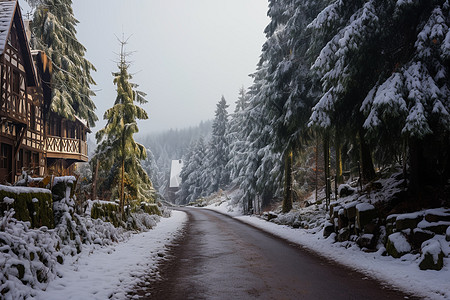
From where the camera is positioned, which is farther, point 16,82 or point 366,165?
point 16,82

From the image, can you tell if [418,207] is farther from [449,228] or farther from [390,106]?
[390,106]

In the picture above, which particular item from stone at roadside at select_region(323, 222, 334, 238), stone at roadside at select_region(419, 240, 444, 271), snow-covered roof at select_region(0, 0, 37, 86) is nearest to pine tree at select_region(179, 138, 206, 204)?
snow-covered roof at select_region(0, 0, 37, 86)

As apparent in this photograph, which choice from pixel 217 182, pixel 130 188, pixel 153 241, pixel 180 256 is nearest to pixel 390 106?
pixel 180 256

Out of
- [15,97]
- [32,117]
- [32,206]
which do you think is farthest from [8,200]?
[32,117]

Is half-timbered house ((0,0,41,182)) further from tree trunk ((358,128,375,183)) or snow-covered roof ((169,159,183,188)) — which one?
snow-covered roof ((169,159,183,188))

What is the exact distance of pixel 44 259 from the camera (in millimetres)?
6191

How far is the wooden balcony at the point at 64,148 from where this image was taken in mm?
25297

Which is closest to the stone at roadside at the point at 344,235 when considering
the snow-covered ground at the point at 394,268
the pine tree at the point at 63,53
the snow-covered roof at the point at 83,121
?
the snow-covered ground at the point at 394,268

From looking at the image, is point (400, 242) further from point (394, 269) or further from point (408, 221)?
point (394, 269)

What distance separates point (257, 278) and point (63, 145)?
2381 centimetres

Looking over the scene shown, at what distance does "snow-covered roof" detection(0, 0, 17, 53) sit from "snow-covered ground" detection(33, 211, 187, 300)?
14.1m

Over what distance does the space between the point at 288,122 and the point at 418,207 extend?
9289mm

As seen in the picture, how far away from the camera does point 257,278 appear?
6.85 meters

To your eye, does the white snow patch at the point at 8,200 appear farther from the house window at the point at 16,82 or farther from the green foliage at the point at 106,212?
the house window at the point at 16,82
